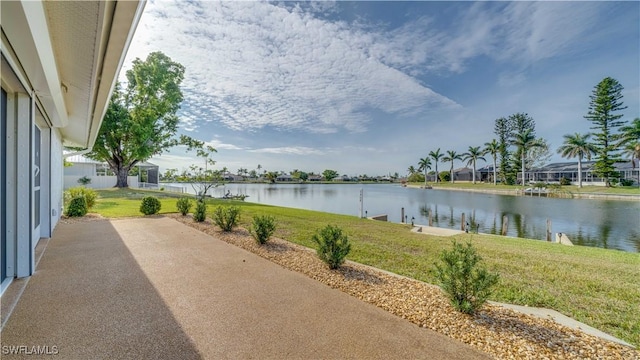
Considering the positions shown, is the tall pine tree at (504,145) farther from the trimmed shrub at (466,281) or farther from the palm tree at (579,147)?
the trimmed shrub at (466,281)

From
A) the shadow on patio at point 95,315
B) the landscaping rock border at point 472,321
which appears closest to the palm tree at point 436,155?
the landscaping rock border at point 472,321

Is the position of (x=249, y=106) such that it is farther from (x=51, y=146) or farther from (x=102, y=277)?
(x=102, y=277)

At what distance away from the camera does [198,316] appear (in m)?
2.73

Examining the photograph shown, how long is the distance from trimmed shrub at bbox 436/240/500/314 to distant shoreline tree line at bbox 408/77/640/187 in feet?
147

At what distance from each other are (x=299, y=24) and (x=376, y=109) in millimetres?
15339

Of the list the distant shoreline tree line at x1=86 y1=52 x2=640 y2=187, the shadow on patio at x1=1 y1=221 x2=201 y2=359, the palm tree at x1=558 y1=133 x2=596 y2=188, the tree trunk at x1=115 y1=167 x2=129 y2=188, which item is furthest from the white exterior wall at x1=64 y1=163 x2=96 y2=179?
the palm tree at x1=558 y1=133 x2=596 y2=188

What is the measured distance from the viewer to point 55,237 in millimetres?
6199

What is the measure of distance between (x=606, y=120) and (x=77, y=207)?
5128 centimetres

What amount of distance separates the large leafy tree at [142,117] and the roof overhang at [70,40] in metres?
15.1

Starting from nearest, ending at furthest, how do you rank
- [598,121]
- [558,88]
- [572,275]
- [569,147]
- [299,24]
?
[572,275], [299,24], [558,88], [598,121], [569,147]

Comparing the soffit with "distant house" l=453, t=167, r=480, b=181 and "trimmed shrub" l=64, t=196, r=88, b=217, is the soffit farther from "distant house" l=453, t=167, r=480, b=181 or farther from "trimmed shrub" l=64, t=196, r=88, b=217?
"distant house" l=453, t=167, r=480, b=181

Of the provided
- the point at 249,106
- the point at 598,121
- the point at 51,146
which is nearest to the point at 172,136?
the point at 249,106

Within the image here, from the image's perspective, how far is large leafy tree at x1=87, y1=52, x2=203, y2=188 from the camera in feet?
62.1

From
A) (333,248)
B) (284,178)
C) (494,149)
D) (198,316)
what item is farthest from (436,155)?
(198,316)
